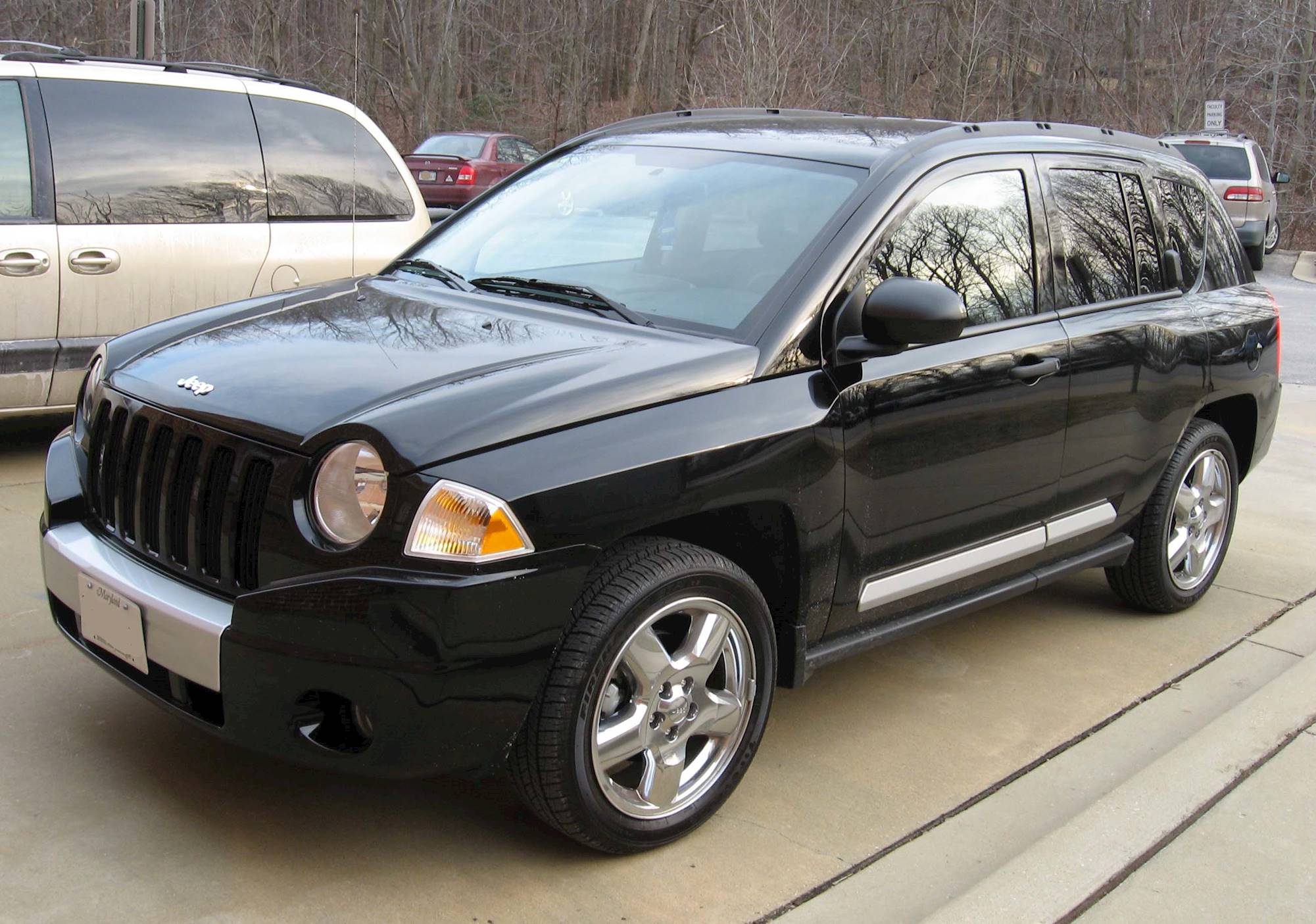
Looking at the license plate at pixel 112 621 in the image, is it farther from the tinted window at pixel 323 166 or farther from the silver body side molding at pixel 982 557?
the tinted window at pixel 323 166

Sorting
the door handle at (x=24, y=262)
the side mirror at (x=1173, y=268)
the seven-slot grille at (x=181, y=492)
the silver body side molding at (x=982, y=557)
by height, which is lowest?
the silver body side molding at (x=982, y=557)

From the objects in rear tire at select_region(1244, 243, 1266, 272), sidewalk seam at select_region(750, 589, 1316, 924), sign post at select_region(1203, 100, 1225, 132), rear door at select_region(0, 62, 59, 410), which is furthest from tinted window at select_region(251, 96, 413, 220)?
sign post at select_region(1203, 100, 1225, 132)

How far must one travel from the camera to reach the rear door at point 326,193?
6742 mm

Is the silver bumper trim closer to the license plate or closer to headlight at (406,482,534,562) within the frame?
the license plate

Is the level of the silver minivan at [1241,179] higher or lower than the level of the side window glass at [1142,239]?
higher

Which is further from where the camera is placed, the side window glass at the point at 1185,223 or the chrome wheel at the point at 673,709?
the side window glass at the point at 1185,223

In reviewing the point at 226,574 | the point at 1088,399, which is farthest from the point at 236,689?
the point at 1088,399

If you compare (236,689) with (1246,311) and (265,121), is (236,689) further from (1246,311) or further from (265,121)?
(265,121)

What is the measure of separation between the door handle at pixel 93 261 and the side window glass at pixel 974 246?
3942 millimetres

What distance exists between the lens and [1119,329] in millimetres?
4457

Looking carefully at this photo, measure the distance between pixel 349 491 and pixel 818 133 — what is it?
2.07 meters

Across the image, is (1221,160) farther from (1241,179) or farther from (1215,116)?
(1215,116)

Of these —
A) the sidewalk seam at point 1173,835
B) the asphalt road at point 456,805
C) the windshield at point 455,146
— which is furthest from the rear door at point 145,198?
the windshield at point 455,146

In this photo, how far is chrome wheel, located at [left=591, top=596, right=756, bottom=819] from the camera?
3105 mm
